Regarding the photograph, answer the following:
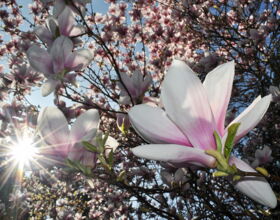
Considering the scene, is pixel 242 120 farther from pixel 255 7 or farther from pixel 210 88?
pixel 255 7

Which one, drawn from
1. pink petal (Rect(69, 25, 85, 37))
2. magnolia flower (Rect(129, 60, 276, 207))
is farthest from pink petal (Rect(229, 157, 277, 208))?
pink petal (Rect(69, 25, 85, 37))

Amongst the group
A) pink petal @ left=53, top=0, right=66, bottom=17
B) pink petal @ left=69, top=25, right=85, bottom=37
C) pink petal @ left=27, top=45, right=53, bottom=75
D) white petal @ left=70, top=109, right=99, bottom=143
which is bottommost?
white petal @ left=70, top=109, right=99, bottom=143

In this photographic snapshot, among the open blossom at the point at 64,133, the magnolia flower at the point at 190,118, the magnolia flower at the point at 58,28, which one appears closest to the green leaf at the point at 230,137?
the magnolia flower at the point at 190,118

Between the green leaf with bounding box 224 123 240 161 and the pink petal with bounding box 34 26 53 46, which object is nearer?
the green leaf with bounding box 224 123 240 161

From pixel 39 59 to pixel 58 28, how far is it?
18 centimetres

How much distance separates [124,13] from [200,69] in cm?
238

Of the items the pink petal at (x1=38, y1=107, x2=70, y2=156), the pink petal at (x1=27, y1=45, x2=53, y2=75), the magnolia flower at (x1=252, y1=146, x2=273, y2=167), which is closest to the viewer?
the pink petal at (x1=38, y1=107, x2=70, y2=156)

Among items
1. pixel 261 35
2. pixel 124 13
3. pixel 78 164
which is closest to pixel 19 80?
pixel 78 164

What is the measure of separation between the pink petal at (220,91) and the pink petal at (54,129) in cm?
42

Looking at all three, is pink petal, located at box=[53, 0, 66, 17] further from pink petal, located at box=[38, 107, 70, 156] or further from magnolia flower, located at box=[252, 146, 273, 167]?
magnolia flower, located at box=[252, 146, 273, 167]

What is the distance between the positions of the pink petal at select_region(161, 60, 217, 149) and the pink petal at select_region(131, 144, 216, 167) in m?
0.03

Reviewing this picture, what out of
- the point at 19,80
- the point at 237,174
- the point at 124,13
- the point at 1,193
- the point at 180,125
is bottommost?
the point at 237,174

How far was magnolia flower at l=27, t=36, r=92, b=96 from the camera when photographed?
110 centimetres

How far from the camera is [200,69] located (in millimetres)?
3439
